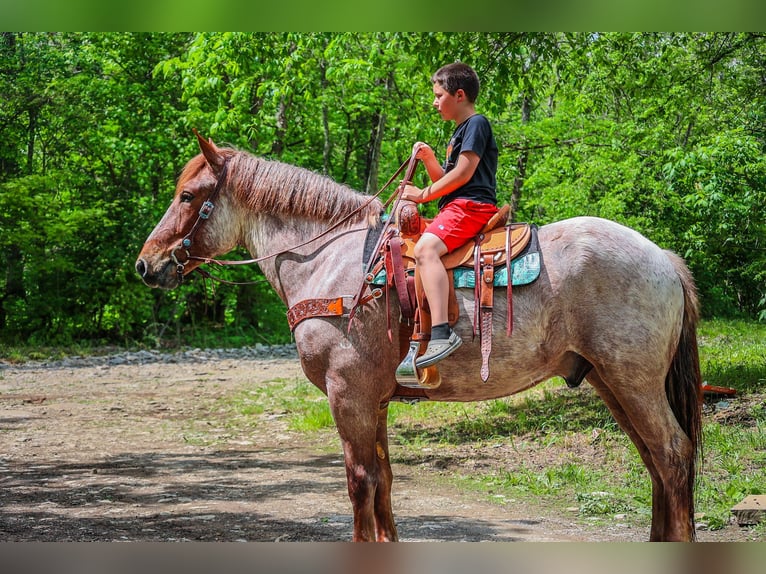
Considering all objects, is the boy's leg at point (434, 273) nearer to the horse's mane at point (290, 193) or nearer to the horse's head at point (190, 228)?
the horse's mane at point (290, 193)

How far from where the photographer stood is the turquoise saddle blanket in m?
3.44

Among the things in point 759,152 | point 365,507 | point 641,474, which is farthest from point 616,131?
point 365,507

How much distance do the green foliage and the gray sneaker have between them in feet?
13.3

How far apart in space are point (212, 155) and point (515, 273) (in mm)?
1519

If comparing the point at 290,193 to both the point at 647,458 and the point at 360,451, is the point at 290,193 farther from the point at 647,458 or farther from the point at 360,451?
the point at 647,458

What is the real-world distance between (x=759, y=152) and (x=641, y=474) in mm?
3757

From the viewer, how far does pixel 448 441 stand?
685 cm

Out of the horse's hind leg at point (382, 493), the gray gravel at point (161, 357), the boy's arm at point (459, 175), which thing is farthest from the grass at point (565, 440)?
the gray gravel at point (161, 357)

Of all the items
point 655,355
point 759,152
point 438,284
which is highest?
point 759,152

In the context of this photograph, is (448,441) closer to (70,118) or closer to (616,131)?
(616,131)

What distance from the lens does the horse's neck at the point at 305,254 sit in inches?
144

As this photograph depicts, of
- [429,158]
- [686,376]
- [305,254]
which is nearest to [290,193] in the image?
[305,254]

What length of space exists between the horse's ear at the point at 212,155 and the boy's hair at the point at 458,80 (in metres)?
1.09

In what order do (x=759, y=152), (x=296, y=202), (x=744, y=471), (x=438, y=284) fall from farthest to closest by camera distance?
1. (x=759, y=152)
2. (x=744, y=471)
3. (x=296, y=202)
4. (x=438, y=284)
